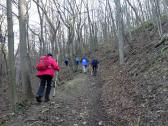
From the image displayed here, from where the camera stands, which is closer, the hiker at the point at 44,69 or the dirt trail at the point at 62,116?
the dirt trail at the point at 62,116

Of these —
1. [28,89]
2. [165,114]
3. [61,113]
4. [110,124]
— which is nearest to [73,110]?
[61,113]

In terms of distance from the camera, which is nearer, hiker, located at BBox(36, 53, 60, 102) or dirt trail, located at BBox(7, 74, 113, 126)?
dirt trail, located at BBox(7, 74, 113, 126)

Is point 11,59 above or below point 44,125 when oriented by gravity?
above

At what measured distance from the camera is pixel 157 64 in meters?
11.4

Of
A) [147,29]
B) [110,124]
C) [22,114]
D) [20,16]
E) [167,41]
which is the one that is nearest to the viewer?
[110,124]

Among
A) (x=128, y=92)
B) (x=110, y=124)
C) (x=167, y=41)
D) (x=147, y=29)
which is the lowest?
(x=110, y=124)

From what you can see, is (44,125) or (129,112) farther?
(129,112)

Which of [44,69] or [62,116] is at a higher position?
[44,69]

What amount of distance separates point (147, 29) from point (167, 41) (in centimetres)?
1330

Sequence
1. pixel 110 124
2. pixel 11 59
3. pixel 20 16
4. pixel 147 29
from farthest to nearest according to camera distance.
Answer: pixel 147 29 < pixel 20 16 < pixel 11 59 < pixel 110 124

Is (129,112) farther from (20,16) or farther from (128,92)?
(20,16)

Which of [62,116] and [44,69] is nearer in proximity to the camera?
[62,116]

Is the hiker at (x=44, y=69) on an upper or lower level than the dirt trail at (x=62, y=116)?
upper

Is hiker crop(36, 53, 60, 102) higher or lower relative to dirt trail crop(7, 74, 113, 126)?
higher
